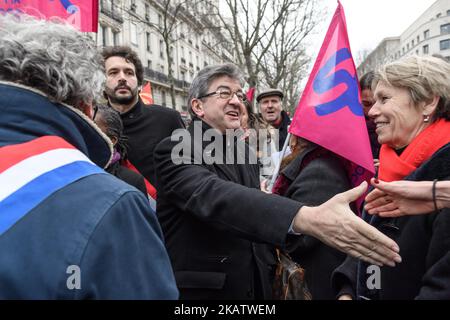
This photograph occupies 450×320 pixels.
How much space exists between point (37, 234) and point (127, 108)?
2919mm

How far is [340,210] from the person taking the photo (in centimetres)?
150

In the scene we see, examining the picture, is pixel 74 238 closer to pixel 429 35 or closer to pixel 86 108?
pixel 86 108

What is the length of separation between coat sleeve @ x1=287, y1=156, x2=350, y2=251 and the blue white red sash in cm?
144

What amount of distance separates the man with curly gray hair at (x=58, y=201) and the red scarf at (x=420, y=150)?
1.23 meters

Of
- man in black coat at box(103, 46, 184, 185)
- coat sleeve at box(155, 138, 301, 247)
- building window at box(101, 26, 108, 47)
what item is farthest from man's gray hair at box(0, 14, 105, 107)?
building window at box(101, 26, 108, 47)

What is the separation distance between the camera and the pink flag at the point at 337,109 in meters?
2.43

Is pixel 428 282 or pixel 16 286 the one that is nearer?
pixel 16 286

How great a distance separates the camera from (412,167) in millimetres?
1823
